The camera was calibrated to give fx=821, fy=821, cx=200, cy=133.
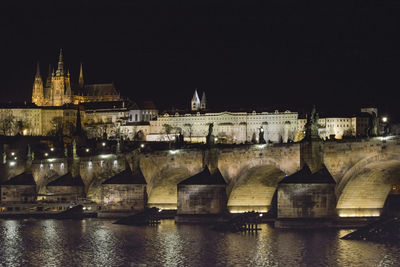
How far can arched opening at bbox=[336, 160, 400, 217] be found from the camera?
44.7 metres

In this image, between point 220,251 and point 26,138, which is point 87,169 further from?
point 26,138

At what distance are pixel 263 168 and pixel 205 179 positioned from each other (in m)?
3.79

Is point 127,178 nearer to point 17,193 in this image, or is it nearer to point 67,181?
point 67,181

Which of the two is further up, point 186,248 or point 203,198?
point 203,198

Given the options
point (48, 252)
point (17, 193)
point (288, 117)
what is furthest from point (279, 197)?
A: point (288, 117)

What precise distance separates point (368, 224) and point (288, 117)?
14799 cm

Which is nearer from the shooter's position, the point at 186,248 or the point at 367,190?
the point at 186,248

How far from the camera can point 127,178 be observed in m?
59.9

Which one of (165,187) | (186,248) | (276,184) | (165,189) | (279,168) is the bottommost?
(186,248)

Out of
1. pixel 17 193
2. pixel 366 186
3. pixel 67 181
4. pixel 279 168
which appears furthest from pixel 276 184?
pixel 17 193

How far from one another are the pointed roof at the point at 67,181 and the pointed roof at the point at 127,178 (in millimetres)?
9444

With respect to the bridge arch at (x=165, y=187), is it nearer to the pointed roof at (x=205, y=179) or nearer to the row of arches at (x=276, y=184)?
the row of arches at (x=276, y=184)

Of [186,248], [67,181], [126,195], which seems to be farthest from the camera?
[67,181]

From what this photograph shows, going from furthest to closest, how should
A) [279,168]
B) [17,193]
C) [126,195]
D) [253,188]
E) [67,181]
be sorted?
[17,193] → [67,181] → [126,195] → [253,188] → [279,168]
